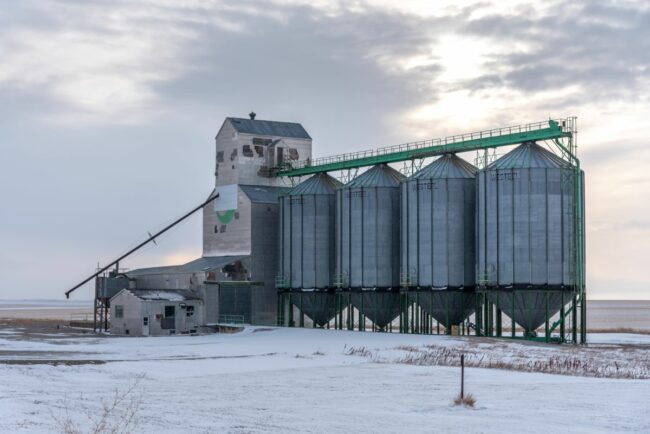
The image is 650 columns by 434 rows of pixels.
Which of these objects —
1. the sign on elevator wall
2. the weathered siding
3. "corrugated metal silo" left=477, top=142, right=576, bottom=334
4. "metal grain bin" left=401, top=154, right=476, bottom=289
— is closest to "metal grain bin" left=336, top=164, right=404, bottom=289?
"metal grain bin" left=401, top=154, right=476, bottom=289

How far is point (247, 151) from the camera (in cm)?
9519

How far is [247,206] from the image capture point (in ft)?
303

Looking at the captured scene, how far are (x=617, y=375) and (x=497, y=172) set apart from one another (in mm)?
30948

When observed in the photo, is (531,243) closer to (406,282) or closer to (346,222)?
(406,282)

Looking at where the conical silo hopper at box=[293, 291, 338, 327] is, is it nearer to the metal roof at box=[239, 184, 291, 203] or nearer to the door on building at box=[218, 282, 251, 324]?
the door on building at box=[218, 282, 251, 324]

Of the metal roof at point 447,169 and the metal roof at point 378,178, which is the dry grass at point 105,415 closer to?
the metal roof at point 447,169

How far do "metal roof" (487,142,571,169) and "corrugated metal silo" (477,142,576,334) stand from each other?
7 cm

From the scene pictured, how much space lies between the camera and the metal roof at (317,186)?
294ft

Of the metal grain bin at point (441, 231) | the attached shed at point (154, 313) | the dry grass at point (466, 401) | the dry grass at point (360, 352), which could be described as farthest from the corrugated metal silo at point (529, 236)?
the dry grass at point (466, 401)

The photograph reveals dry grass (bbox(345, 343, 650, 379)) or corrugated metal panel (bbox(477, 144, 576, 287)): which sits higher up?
corrugated metal panel (bbox(477, 144, 576, 287))

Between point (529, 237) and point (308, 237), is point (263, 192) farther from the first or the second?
point (529, 237)

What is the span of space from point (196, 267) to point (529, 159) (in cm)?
3491

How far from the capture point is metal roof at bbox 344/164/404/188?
83.2 meters

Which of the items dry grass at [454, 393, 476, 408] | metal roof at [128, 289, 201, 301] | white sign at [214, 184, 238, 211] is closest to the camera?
dry grass at [454, 393, 476, 408]
